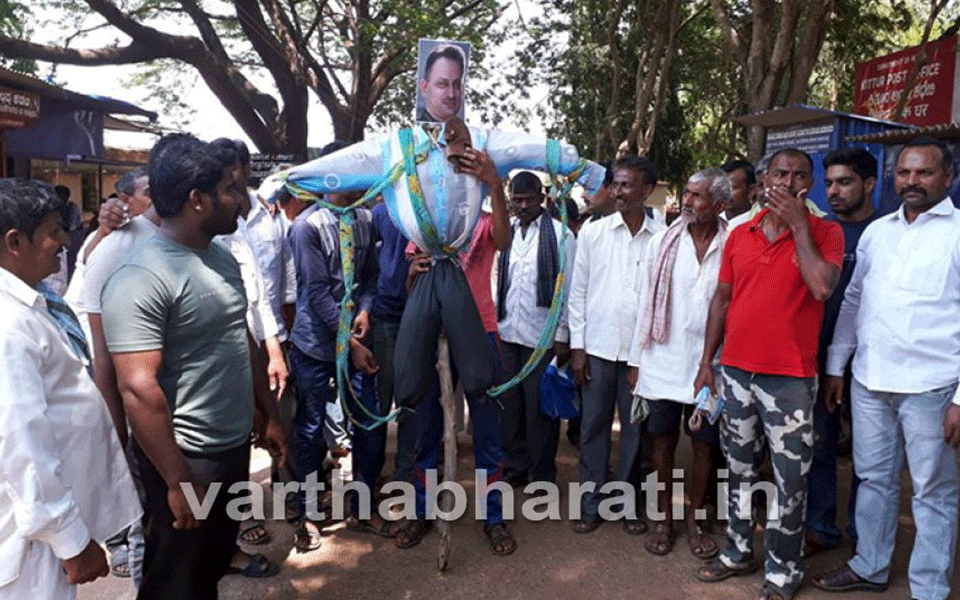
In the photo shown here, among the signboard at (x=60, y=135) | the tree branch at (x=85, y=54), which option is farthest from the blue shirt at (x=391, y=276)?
the tree branch at (x=85, y=54)

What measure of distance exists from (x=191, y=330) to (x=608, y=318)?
2325 millimetres

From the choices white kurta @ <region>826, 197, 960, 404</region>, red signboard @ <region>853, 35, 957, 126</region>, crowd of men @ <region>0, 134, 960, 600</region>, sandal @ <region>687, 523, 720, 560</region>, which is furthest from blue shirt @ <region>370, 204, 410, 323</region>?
red signboard @ <region>853, 35, 957, 126</region>

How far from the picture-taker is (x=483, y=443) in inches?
A: 143

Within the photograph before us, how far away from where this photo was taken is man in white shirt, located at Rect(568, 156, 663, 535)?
3.88 m

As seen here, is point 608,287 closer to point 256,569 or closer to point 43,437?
point 256,569

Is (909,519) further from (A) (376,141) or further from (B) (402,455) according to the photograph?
(A) (376,141)

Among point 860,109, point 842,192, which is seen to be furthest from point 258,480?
point 860,109

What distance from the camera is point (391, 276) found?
12.6ft

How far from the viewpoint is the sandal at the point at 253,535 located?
12.3 ft

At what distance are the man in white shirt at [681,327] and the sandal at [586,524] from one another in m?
0.31

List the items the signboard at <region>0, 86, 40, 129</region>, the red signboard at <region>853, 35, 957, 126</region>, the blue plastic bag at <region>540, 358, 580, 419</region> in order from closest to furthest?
the blue plastic bag at <region>540, 358, 580, 419</region>
the signboard at <region>0, 86, 40, 129</region>
the red signboard at <region>853, 35, 957, 126</region>

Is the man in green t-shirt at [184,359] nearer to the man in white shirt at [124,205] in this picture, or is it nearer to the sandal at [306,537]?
the man in white shirt at [124,205]

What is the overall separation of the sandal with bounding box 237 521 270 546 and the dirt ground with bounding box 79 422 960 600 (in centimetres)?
4

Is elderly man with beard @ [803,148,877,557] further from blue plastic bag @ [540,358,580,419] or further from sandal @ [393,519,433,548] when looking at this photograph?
sandal @ [393,519,433,548]
